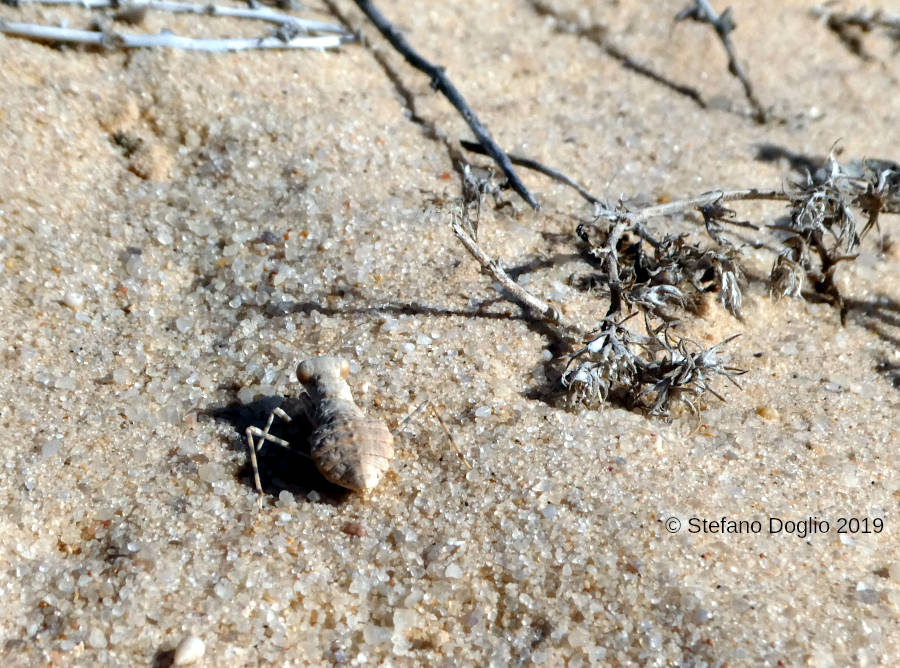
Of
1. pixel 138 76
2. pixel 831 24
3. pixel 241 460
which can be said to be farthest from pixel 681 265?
pixel 831 24

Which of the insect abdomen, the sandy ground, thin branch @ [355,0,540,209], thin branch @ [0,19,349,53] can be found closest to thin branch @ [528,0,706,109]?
the sandy ground

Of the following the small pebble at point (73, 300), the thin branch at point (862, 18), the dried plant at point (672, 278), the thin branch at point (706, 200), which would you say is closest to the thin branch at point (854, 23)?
the thin branch at point (862, 18)

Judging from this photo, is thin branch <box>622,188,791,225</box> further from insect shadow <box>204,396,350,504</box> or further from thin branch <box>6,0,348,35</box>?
thin branch <box>6,0,348,35</box>

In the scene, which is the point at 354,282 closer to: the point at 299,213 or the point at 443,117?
the point at 299,213

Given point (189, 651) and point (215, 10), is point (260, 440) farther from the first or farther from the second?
point (215, 10)

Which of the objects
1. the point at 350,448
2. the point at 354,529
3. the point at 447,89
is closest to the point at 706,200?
the point at 447,89
